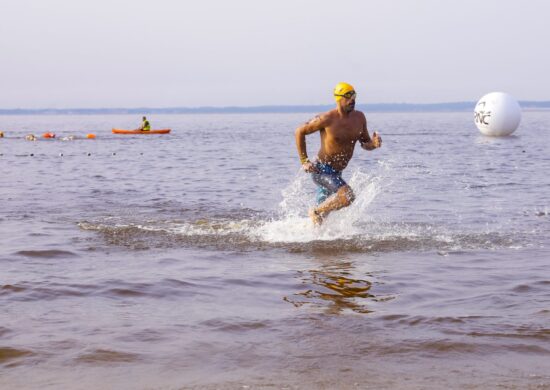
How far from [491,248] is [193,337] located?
527cm

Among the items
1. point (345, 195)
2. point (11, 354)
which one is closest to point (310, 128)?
point (345, 195)

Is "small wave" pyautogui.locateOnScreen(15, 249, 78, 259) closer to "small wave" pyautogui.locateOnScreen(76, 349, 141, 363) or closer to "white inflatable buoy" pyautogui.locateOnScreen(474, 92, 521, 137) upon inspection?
"small wave" pyautogui.locateOnScreen(76, 349, 141, 363)

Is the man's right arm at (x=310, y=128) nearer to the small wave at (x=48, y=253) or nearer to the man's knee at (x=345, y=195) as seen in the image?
the man's knee at (x=345, y=195)

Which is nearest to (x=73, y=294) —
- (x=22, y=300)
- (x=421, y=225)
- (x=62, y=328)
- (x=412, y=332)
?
(x=22, y=300)

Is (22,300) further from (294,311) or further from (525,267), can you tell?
(525,267)

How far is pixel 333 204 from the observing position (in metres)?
10.5

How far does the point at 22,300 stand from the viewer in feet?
23.1

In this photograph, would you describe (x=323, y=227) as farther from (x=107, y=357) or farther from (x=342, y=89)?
(x=107, y=357)

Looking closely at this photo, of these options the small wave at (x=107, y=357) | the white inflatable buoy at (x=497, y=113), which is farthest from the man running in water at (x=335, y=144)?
the white inflatable buoy at (x=497, y=113)

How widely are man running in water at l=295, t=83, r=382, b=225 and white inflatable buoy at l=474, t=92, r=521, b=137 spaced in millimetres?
31408

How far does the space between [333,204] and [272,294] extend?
3276 millimetres

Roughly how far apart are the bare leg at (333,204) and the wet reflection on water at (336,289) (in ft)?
5.34

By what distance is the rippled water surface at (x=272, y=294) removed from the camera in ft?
16.7

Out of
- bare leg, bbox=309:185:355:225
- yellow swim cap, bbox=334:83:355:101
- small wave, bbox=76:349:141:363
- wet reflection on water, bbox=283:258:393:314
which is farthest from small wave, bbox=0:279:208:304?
yellow swim cap, bbox=334:83:355:101
